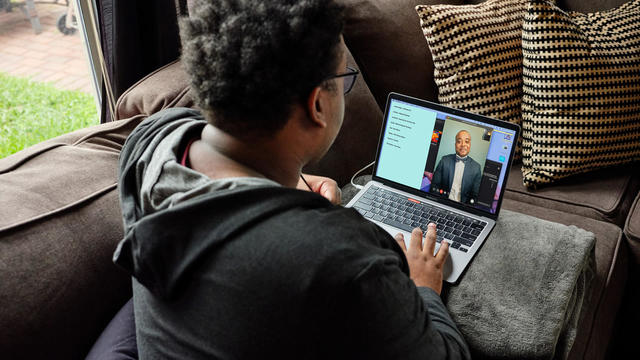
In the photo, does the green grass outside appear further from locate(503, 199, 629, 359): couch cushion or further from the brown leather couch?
locate(503, 199, 629, 359): couch cushion

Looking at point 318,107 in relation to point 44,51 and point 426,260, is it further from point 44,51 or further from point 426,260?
point 44,51

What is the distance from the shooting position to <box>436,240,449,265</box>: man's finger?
105 cm

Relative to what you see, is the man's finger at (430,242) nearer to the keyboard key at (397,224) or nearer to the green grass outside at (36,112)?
the keyboard key at (397,224)

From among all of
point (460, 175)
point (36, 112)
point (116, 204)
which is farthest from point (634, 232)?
point (36, 112)

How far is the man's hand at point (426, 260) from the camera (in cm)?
99

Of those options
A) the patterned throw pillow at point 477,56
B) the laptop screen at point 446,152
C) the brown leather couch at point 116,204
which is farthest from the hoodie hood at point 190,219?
the patterned throw pillow at point 477,56

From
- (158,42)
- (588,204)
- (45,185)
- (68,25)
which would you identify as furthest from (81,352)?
(68,25)

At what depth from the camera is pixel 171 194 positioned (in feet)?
2.56

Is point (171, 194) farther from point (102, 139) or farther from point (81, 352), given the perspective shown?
point (102, 139)

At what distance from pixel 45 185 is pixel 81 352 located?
314mm

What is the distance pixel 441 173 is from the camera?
4.17 feet

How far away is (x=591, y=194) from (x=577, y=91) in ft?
0.96

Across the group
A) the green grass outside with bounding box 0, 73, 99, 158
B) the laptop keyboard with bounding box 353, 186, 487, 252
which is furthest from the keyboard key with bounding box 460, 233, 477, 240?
the green grass outside with bounding box 0, 73, 99, 158

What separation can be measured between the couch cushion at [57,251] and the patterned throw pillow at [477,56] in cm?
96
